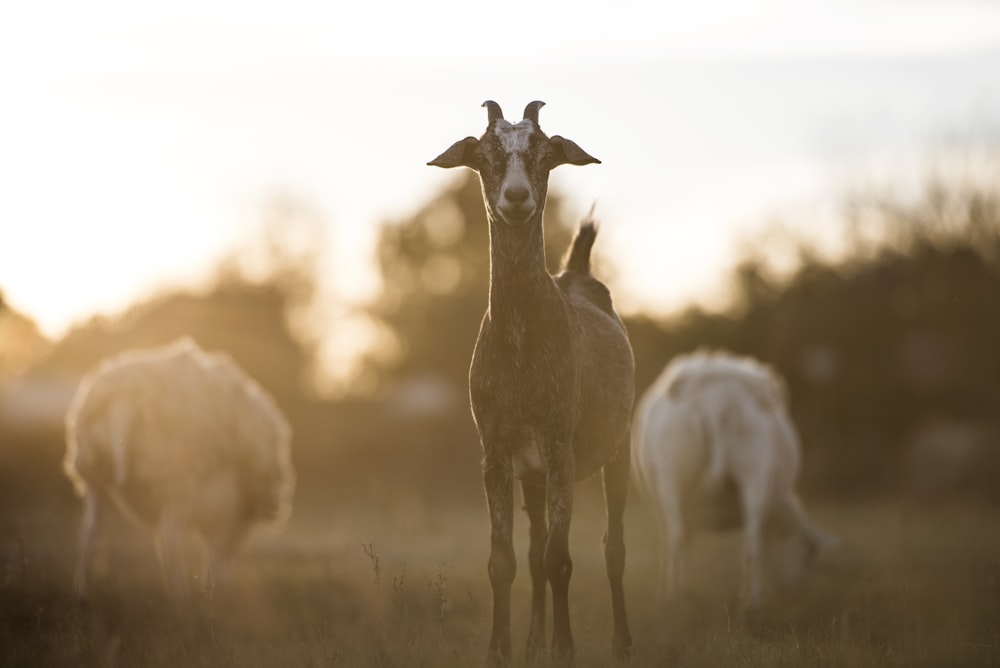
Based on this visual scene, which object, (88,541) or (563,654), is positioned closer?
(563,654)

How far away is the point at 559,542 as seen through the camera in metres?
6.85

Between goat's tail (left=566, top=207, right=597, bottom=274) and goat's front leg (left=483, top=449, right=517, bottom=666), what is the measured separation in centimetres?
251

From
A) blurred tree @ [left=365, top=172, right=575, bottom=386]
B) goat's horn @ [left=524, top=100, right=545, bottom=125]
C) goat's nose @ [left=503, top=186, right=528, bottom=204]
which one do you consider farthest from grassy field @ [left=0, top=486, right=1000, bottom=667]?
blurred tree @ [left=365, top=172, right=575, bottom=386]

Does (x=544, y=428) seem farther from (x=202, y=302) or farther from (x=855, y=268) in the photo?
(x=202, y=302)

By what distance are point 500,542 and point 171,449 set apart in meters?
5.13

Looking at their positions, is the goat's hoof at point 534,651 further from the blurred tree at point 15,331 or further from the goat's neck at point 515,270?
the blurred tree at point 15,331

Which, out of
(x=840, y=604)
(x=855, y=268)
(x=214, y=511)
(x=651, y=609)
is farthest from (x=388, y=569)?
(x=855, y=268)

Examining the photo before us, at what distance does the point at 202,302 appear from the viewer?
42438 mm

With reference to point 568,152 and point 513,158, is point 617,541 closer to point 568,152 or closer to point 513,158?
point 568,152

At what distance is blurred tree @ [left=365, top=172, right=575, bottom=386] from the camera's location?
34.8m

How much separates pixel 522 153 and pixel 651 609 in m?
4.43

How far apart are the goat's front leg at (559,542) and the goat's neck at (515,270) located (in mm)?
843

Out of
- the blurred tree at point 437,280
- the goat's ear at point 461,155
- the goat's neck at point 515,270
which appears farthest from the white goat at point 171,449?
the blurred tree at point 437,280

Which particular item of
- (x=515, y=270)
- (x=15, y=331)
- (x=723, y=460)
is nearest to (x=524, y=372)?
(x=515, y=270)
